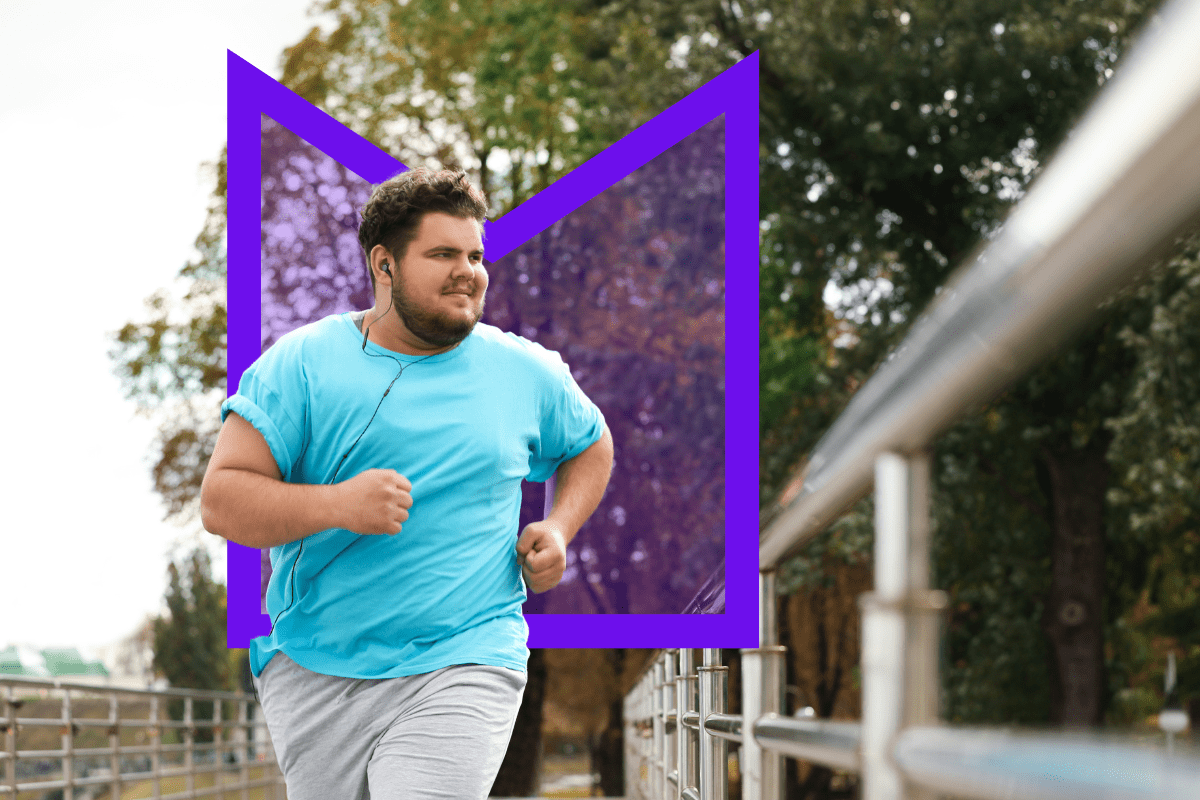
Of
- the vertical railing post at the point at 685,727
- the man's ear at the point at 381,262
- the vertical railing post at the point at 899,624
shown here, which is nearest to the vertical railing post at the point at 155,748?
the vertical railing post at the point at 685,727

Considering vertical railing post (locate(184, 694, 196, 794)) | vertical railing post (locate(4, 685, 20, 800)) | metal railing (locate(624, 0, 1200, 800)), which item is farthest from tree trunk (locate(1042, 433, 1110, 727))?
metal railing (locate(624, 0, 1200, 800))

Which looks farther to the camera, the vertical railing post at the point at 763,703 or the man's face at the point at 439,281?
the man's face at the point at 439,281

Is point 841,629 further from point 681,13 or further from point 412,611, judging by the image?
point 412,611

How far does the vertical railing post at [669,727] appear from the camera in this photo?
4.14 metres

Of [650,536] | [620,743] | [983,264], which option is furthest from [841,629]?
[983,264]

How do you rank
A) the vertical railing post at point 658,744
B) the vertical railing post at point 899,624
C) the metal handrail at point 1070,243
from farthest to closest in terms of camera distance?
1. the vertical railing post at point 658,744
2. the vertical railing post at point 899,624
3. the metal handrail at point 1070,243

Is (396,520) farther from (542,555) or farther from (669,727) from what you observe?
(669,727)

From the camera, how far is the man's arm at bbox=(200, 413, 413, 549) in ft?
7.48

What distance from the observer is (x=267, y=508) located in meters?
2.32

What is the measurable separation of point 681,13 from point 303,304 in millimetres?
10793

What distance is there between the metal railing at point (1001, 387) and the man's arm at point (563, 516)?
989mm

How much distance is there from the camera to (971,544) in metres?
13.5

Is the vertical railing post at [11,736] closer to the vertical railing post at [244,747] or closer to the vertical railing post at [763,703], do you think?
the vertical railing post at [244,747]

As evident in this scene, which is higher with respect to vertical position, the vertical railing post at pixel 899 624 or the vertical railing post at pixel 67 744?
the vertical railing post at pixel 899 624
